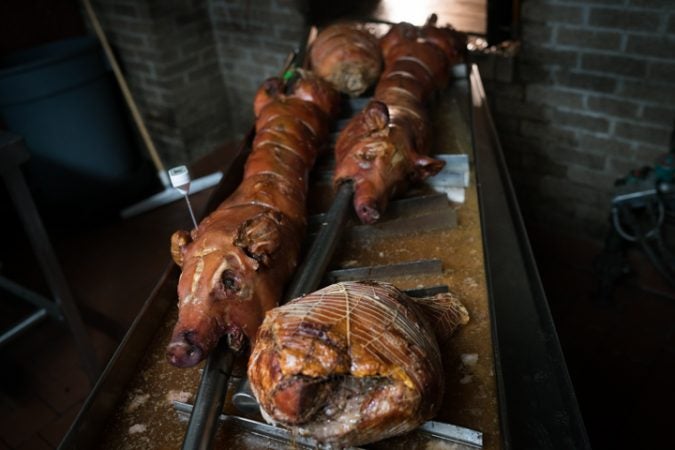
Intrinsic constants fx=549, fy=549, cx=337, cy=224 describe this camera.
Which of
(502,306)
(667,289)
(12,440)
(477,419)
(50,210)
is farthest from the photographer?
(50,210)

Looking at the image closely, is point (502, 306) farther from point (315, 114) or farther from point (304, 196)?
point (315, 114)

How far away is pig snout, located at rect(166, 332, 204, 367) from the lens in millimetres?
1242

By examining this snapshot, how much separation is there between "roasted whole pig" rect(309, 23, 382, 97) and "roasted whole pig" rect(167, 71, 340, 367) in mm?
567

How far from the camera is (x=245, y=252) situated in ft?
4.62

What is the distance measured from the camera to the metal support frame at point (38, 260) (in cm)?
206

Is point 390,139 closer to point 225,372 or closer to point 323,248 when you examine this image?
point 323,248

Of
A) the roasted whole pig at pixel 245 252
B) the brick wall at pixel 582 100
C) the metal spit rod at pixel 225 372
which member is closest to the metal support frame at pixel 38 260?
the roasted whole pig at pixel 245 252

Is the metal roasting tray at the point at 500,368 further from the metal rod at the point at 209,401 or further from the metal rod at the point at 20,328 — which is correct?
the metal rod at the point at 20,328

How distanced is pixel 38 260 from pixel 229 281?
4.85 ft

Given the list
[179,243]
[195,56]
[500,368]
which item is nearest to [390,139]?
[179,243]

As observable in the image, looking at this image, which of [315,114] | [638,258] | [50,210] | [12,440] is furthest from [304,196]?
[50,210]

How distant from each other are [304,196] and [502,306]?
73 centimetres

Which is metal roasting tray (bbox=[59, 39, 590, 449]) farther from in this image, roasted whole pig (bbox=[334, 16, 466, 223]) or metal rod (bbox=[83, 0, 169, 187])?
metal rod (bbox=[83, 0, 169, 187])

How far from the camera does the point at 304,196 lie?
1.85 metres
